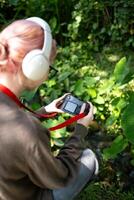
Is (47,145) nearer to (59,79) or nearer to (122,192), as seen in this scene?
(122,192)

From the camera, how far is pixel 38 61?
6.30 feet

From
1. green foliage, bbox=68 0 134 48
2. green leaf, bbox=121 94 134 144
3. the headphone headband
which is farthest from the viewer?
green foliage, bbox=68 0 134 48

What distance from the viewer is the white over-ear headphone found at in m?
1.89

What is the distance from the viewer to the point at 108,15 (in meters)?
4.36

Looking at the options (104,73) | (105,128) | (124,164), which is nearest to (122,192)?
(124,164)

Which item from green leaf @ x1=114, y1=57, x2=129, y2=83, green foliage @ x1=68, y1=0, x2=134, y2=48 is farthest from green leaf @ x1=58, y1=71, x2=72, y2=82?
green leaf @ x1=114, y1=57, x2=129, y2=83

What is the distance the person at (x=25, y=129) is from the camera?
1843mm

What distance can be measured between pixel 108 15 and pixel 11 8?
41.5 inches

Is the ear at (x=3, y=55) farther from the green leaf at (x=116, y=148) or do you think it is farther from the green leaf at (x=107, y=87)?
the green leaf at (x=107, y=87)

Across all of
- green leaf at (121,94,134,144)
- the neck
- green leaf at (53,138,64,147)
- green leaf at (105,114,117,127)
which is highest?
the neck

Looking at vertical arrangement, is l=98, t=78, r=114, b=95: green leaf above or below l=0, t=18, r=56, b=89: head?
below

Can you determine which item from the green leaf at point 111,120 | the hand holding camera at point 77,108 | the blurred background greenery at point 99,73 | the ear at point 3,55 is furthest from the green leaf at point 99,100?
the ear at point 3,55

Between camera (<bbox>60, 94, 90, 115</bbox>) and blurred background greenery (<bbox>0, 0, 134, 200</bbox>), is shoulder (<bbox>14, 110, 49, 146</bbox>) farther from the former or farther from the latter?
blurred background greenery (<bbox>0, 0, 134, 200</bbox>)

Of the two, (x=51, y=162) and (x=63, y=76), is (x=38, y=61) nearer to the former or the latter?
(x=51, y=162)
